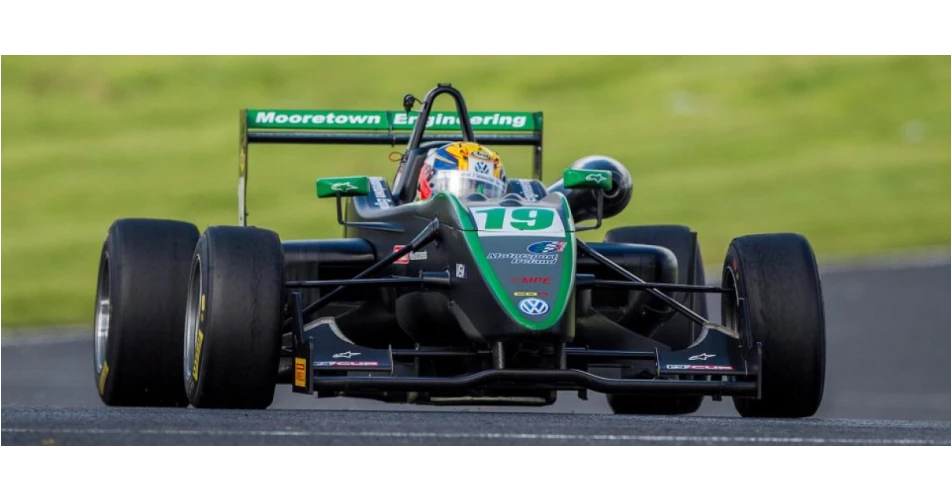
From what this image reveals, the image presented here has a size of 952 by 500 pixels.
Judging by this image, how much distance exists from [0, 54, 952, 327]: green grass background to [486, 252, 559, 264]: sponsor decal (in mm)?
14902

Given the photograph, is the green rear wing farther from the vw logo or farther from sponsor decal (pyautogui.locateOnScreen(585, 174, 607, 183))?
the vw logo

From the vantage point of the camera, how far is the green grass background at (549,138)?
1041 inches

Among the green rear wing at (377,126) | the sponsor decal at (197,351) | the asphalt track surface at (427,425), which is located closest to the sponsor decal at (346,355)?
the asphalt track surface at (427,425)

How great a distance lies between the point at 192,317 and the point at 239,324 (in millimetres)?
1044

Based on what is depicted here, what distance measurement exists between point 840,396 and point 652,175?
16265 millimetres

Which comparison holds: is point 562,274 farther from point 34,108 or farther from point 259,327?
point 34,108

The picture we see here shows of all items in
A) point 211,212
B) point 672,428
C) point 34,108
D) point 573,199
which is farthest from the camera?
point 34,108

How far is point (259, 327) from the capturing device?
8352mm

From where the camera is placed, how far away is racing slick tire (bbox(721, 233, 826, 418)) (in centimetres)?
879

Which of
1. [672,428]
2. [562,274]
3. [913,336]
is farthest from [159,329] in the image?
[913,336]

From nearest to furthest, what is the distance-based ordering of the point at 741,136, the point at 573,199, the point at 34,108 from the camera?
the point at 573,199 → the point at 34,108 → the point at 741,136

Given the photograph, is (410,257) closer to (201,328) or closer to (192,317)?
(192,317)

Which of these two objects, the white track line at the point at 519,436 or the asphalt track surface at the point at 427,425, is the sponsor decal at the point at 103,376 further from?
the white track line at the point at 519,436

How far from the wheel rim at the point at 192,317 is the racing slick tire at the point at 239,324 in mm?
386
